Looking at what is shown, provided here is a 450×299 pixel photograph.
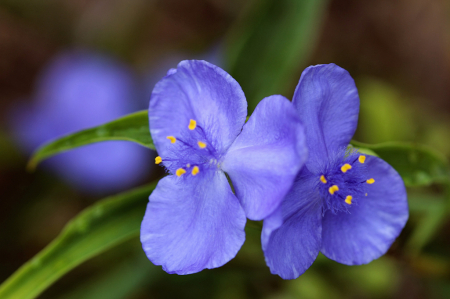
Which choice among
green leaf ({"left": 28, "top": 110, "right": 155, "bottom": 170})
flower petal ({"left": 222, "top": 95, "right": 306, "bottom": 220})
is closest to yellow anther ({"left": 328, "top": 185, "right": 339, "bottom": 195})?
flower petal ({"left": 222, "top": 95, "right": 306, "bottom": 220})

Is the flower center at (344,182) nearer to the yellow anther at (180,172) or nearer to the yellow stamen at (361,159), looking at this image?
the yellow stamen at (361,159)

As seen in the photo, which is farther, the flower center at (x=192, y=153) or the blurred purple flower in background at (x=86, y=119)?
the blurred purple flower in background at (x=86, y=119)

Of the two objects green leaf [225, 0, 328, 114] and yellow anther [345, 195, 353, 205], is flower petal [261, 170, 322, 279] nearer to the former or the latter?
yellow anther [345, 195, 353, 205]

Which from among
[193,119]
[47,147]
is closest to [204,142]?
[193,119]

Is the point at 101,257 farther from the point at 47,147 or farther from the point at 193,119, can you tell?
the point at 193,119

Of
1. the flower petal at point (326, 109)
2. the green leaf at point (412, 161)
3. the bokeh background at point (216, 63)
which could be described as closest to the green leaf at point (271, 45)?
the bokeh background at point (216, 63)

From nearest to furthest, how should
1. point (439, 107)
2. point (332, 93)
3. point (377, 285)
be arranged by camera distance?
point (332, 93)
point (377, 285)
point (439, 107)

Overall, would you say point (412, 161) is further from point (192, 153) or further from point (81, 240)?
point (81, 240)
